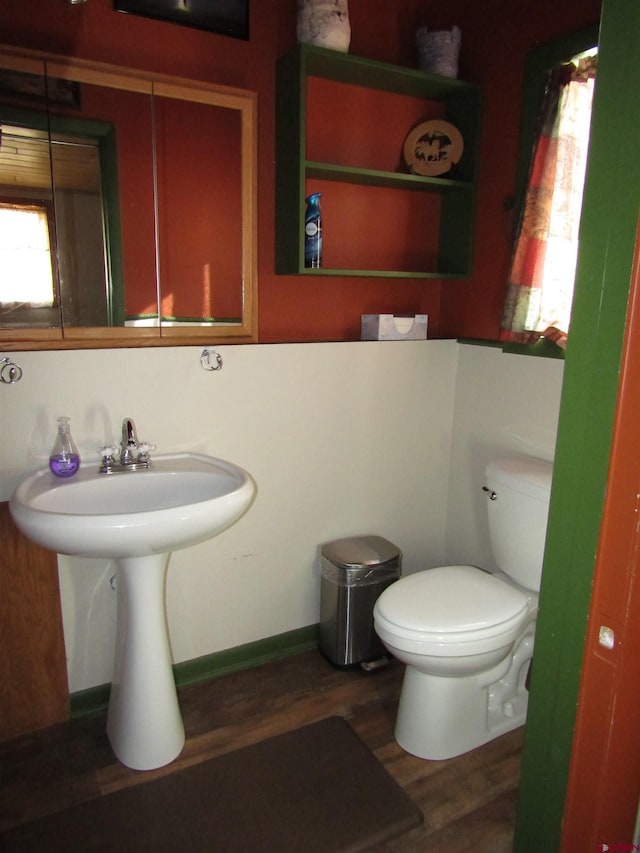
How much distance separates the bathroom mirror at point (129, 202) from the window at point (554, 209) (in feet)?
2.93

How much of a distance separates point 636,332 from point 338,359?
1432 millimetres

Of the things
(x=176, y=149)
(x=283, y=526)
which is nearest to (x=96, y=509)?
(x=283, y=526)

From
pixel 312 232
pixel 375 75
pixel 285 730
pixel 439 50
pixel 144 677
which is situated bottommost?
pixel 285 730

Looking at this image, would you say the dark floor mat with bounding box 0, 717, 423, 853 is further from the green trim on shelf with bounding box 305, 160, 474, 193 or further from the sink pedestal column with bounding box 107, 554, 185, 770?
the green trim on shelf with bounding box 305, 160, 474, 193

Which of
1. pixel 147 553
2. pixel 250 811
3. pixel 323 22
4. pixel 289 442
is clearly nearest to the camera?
pixel 147 553

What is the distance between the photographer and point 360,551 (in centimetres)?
222

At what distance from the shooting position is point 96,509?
1686 mm

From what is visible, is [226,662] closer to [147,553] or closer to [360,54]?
[147,553]

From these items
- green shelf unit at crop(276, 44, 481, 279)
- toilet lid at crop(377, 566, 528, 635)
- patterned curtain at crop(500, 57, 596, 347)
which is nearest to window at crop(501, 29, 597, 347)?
patterned curtain at crop(500, 57, 596, 347)

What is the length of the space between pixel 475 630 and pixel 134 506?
1023 millimetres

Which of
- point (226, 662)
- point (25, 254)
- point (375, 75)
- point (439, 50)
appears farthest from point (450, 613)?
point (439, 50)

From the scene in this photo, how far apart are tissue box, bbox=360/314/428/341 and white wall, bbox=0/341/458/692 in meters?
0.04

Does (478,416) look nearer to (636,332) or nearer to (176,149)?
(176,149)

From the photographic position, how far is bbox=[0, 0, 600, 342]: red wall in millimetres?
1712
